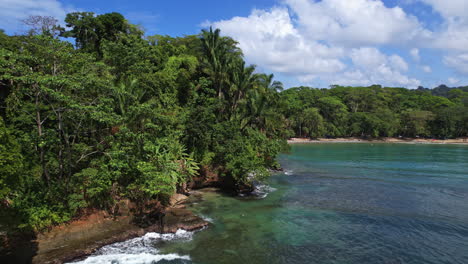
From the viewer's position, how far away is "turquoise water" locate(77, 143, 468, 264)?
13398 millimetres

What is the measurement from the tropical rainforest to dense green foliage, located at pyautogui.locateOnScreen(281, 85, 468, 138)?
5731cm

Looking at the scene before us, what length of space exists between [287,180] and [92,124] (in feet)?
67.7

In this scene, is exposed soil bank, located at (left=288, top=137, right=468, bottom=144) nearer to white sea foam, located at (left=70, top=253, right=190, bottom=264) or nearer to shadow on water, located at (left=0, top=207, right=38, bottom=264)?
white sea foam, located at (left=70, top=253, right=190, bottom=264)

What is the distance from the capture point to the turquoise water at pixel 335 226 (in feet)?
44.0

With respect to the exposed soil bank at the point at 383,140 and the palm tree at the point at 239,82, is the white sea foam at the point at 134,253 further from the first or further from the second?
the exposed soil bank at the point at 383,140

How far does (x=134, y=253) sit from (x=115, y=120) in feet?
22.2

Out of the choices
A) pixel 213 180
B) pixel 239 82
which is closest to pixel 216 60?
pixel 239 82

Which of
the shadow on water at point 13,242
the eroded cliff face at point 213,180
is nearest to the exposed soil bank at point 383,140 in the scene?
the eroded cliff face at point 213,180

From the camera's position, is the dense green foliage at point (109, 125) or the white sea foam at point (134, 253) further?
the dense green foliage at point (109, 125)

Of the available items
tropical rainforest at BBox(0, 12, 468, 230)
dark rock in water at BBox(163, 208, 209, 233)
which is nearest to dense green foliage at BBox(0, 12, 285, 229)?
tropical rainforest at BBox(0, 12, 468, 230)

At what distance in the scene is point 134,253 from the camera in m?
13.2

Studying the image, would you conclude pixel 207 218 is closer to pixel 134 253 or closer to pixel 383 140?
pixel 134 253

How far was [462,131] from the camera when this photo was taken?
3740 inches

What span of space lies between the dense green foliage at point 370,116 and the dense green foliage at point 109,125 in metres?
58.8
